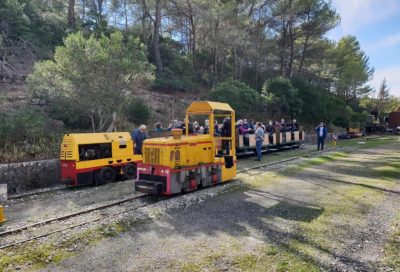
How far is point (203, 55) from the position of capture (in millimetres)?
34438

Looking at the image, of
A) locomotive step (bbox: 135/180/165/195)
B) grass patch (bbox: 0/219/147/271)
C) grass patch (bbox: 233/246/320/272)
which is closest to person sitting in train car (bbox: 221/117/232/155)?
locomotive step (bbox: 135/180/165/195)

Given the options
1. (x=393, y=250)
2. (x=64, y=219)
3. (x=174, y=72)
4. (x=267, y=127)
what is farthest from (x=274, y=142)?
(x=174, y=72)

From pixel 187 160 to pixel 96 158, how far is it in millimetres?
3426

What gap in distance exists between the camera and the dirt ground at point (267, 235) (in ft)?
16.1

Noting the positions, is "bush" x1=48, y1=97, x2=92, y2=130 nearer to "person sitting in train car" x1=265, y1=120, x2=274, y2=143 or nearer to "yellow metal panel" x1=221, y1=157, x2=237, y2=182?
"yellow metal panel" x1=221, y1=157, x2=237, y2=182

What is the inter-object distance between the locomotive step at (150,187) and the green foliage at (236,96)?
13870 millimetres

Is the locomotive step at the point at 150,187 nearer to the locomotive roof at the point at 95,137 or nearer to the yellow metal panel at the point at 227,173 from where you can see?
the yellow metal panel at the point at 227,173

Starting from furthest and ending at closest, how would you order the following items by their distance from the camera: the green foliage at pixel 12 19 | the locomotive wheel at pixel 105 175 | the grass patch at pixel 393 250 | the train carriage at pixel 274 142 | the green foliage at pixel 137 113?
the green foliage at pixel 12 19
the green foliage at pixel 137 113
the train carriage at pixel 274 142
the locomotive wheel at pixel 105 175
the grass patch at pixel 393 250

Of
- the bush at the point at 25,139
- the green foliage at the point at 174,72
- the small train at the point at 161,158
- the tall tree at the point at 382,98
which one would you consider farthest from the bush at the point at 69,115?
the tall tree at the point at 382,98

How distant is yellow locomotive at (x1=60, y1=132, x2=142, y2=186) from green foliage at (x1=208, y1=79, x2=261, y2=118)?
37.0 ft

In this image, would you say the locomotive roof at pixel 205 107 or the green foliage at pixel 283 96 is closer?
the locomotive roof at pixel 205 107

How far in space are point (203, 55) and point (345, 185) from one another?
1052 inches

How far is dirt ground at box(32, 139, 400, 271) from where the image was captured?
16.1 ft

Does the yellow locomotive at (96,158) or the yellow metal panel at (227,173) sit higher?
the yellow locomotive at (96,158)
